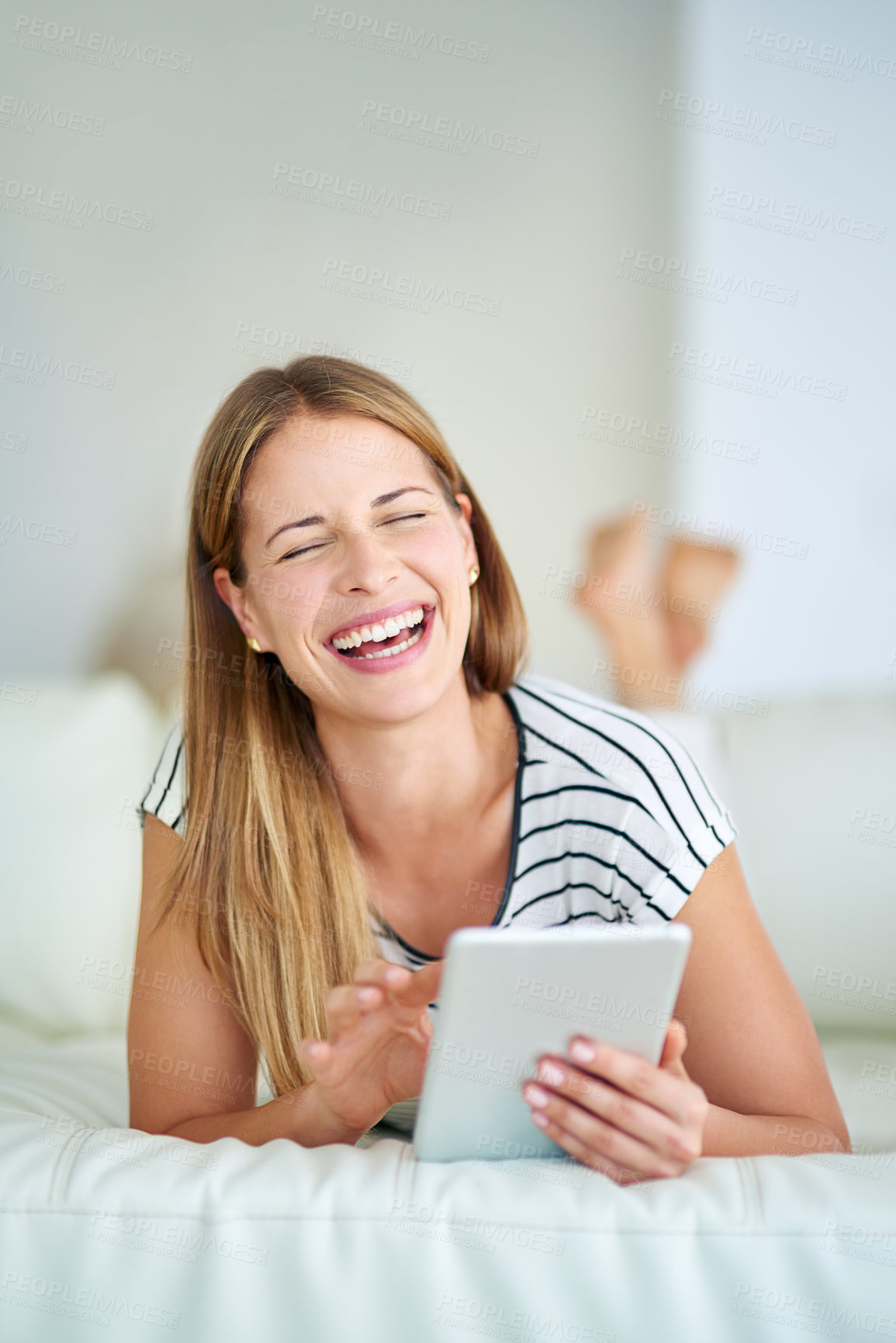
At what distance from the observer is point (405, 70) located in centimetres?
217

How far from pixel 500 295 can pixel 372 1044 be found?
6.17 feet

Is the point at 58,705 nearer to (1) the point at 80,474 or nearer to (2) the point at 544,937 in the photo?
(1) the point at 80,474

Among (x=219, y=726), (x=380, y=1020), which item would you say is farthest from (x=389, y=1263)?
(x=219, y=726)

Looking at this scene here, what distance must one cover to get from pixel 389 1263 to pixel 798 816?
0.94m

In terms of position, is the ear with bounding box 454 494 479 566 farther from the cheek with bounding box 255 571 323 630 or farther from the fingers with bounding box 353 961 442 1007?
the fingers with bounding box 353 961 442 1007

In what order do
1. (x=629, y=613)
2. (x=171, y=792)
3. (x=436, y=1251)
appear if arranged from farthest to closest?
(x=629, y=613)
(x=171, y=792)
(x=436, y=1251)

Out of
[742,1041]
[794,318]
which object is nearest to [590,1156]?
[742,1041]

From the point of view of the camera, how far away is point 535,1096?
2.60 ft

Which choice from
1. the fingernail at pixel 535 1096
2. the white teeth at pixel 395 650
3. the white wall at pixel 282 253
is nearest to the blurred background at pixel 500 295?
the white wall at pixel 282 253

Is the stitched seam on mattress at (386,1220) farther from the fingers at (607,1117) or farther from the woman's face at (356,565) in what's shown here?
the woman's face at (356,565)

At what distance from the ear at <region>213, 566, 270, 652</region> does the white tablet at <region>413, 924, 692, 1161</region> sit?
0.55 m

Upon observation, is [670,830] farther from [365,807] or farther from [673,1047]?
[365,807]

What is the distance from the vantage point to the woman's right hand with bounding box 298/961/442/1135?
0.81 m

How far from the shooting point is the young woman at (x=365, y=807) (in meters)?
1.02
